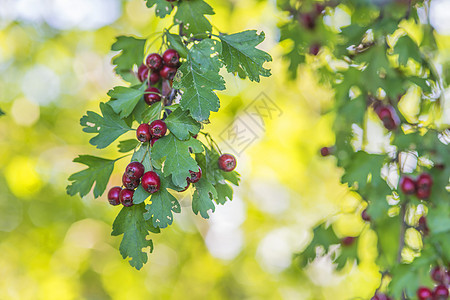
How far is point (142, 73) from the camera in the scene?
0.95m

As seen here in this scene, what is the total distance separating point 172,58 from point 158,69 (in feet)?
0.15

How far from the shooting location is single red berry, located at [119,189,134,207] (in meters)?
0.78

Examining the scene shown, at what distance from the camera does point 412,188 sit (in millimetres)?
1297

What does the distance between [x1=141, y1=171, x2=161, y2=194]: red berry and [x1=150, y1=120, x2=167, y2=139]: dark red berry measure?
0.07m

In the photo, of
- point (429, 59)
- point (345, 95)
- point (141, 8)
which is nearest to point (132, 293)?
point (141, 8)

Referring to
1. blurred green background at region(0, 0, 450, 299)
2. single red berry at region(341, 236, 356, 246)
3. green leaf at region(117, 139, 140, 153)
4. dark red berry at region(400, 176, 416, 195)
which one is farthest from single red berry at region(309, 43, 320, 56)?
blurred green background at region(0, 0, 450, 299)

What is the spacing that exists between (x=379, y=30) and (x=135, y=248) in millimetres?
975

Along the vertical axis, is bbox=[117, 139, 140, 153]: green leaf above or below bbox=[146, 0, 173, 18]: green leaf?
below

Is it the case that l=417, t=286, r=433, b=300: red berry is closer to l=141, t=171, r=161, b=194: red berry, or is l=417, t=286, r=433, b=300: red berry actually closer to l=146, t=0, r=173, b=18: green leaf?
l=141, t=171, r=161, b=194: red berry

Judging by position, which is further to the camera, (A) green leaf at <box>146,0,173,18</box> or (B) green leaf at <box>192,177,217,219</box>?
(A) green leaf at <box>146,0,173,18</box>

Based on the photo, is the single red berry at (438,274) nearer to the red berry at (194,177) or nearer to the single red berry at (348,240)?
the single red berry at (348,240)

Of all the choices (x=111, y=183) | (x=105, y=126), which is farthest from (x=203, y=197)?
(x=111, y=183)

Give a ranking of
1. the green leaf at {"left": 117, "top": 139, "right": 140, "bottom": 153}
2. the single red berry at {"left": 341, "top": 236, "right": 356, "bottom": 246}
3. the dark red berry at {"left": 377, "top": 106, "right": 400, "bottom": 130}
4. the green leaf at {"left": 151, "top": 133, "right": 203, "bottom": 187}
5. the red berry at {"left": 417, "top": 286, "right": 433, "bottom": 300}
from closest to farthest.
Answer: the green leaf at {"left": 151, "top": 133, "right": 203, "bottom": 187} < the green leaf at {"left": 117, "top": 139, "right": 140, "bottom": 153} < the red berry at {"left": 417, "top": 286, "right": 433, "bottom": 300} < the dark red berry at {"left": 377, "top": 106, "right": 400, "bottom": 130} < the single red berry at {"left": 341, "top": 236, "right": 356, "bottom": 246}

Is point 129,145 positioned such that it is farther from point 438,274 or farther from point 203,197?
point 438,274
